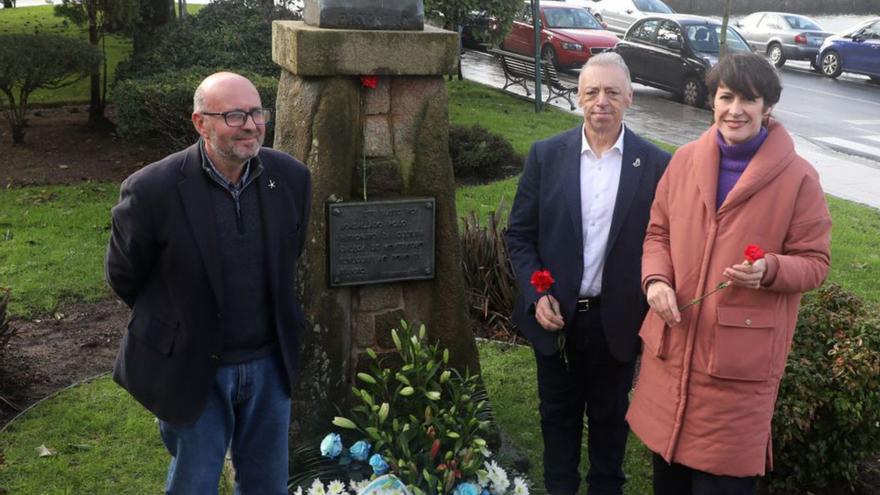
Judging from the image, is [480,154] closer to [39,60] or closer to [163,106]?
[163,106]

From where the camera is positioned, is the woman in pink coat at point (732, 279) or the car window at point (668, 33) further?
the car window at point (668, 33)

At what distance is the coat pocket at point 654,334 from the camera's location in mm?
3482

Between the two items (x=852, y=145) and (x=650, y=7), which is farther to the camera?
(x=650, y=7)

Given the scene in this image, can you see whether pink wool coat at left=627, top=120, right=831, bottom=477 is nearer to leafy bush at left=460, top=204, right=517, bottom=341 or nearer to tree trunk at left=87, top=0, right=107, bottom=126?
leafy bush at left=460, top=204, right=517, bottom=341

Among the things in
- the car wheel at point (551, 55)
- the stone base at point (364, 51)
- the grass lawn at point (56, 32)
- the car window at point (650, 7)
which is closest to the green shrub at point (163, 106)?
the grass lawn at point (56, 32)

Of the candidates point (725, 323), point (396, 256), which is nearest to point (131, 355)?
point (396, 256)

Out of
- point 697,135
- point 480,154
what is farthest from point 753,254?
point 697,135

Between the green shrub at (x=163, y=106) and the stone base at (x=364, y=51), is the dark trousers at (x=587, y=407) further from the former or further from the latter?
the green shrub at (x=163, y=106)

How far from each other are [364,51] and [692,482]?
219 cm

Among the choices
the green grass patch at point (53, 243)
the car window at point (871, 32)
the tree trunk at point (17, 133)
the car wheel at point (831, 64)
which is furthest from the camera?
the car wheel at point (831, 64)

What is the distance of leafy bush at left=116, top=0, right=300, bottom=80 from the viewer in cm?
1139

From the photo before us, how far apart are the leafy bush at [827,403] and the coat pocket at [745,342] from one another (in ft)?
3.45

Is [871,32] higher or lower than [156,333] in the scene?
higher

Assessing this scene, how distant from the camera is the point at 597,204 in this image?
12.7 ft
